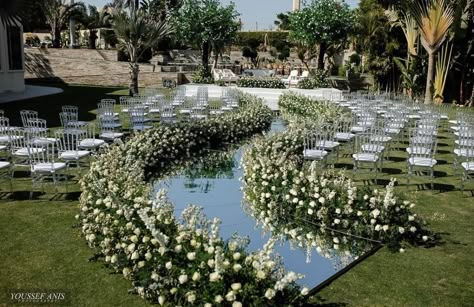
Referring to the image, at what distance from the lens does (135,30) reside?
81.5 ft

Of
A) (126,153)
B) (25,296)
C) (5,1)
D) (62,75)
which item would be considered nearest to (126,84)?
(62,75)

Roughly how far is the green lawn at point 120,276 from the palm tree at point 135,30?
16.5 m

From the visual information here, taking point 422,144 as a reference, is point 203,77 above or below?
above

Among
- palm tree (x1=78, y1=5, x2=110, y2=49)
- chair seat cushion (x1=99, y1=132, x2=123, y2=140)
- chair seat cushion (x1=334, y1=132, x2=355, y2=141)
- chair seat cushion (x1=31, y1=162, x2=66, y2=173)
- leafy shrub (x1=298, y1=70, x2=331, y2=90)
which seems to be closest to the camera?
chair seat cushion (x1=31, y1=162, x2=66, y2=173)

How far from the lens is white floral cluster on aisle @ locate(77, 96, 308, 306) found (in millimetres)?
4680

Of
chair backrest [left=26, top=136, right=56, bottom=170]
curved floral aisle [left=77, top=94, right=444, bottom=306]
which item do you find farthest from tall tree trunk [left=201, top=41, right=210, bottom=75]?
chair backrest [left=26, top=136, right=56, bottom=170]

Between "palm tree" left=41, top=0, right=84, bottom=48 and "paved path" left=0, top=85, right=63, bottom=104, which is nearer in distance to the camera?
"paved path" left=0, top=85, right=63, bottom=104

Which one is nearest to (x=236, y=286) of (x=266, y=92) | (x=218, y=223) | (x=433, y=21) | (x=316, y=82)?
(x=218, y=223)

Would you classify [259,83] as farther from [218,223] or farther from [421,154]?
[218,223]

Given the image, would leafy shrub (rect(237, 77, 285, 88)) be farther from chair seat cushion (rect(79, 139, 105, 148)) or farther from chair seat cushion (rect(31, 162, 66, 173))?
chair seat cushion (rect(31, 162, 66, 173))

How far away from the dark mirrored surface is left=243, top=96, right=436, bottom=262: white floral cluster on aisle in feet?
0.37

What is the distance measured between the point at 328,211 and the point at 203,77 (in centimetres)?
2331

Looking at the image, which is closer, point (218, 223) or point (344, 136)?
point (218, 223)

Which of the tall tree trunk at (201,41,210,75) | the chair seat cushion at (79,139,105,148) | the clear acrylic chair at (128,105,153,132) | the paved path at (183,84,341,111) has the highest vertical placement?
the tall tree trunk at (201,41,210,75)
